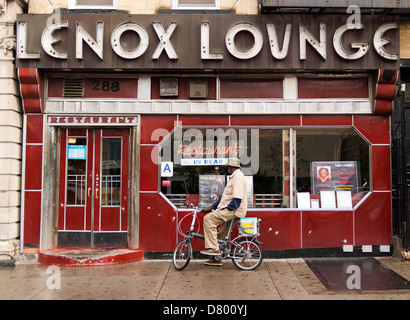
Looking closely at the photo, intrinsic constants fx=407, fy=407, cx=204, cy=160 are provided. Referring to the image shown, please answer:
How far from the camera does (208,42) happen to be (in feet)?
26.7

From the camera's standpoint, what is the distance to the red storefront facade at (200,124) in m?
8.16

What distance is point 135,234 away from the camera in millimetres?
8359

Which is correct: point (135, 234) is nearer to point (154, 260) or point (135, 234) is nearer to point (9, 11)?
point (154, 260)

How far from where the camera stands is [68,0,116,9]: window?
870 cm

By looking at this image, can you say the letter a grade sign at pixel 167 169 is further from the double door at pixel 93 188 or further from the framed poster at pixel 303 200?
the framed poster at pixel 303 200

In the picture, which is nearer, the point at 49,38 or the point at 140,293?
the point at 140,293

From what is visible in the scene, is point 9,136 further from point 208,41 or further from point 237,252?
point 237,252

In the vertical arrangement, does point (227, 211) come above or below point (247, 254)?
above

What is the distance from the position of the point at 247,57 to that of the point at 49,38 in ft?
13.0

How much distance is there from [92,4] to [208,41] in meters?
2.76

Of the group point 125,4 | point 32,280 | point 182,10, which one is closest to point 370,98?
point 182,10

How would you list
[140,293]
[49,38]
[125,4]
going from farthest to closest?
1. [125,4]
2. [49,38]
3. [140,293]

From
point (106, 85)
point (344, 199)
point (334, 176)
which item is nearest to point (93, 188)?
point (106, 85)

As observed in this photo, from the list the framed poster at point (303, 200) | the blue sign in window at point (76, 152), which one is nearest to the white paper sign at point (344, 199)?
the framed poster at point (303, 200)
